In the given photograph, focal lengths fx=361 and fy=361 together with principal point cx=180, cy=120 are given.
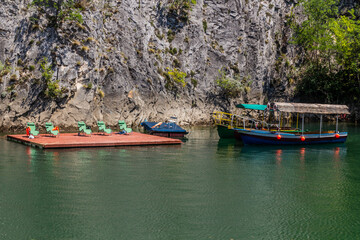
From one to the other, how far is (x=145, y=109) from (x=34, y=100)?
1361 centimetres

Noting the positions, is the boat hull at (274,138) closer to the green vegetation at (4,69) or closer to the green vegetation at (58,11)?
the green vegetation at (58,11)

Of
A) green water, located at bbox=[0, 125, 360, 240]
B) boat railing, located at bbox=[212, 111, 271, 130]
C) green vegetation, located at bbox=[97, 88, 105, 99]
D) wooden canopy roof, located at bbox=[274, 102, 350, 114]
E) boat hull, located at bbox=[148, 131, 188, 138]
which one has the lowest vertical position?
green water, located at bbox=[0, 125, 360, 240]

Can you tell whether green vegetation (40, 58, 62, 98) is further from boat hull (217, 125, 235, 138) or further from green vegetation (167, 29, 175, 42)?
green vegetation (167, 29, 175, 42)

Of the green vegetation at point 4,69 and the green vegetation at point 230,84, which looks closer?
the green vegetation at point 4,69

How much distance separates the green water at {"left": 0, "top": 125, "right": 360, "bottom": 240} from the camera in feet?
35.3

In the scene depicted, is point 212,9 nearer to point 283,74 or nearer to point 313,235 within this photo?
point 283,74

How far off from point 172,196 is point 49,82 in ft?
94.2

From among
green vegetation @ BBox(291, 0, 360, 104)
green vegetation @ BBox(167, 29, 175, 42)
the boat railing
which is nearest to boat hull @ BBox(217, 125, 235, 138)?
the boat railing

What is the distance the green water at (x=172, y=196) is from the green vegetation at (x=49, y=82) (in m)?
14.5

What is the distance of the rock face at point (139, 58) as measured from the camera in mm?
38781

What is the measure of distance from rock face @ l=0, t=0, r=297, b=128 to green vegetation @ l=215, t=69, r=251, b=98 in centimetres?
64

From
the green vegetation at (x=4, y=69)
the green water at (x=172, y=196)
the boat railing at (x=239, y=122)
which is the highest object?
the green vegetation at (x=4, y=69)

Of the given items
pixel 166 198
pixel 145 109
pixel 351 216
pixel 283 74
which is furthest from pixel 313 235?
pixel 283 74

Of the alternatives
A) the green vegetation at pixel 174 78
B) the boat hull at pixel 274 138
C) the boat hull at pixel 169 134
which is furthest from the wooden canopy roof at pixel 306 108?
the green vegetation at pixel 174 78
